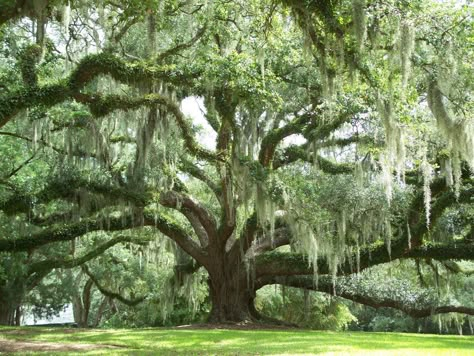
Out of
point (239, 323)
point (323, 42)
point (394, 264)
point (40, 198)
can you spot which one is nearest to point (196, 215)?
point (239, 323)

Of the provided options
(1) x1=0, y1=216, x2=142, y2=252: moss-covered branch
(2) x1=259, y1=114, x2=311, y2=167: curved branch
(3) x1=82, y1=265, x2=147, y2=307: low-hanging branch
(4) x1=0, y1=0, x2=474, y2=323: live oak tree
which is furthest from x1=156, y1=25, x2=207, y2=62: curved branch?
(3) x1=82, y1=265, x2=147, y2=307: low-hanging branch

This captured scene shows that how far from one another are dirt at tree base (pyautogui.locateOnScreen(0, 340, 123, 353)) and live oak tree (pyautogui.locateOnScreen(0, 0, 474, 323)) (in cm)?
331

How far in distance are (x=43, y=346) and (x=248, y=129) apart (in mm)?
7317

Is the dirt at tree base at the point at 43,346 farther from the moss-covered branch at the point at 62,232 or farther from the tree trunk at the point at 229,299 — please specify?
the tree trunk at the point at 229,299

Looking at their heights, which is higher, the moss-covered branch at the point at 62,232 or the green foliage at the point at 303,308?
the moss-covered branch at the point at 62,232

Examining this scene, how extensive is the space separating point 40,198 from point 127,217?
2941 mm

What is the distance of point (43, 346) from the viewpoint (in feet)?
30.1

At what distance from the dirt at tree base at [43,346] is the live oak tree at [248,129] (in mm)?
3307

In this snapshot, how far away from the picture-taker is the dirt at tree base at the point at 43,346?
8648mm

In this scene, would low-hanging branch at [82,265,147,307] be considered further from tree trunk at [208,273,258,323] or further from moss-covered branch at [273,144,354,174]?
moss-covered branch at [273,144,354,174]

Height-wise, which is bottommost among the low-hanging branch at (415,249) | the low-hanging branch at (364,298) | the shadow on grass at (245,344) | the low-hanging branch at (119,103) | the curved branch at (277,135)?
the shadow on grass at (245,344)

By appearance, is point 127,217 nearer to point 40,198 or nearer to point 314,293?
point 40,198

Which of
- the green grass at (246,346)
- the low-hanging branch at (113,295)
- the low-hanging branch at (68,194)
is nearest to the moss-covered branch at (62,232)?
the low-hanging branch at (68,194)

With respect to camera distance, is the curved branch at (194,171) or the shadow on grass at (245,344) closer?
the shadow on grass at (245,344)
